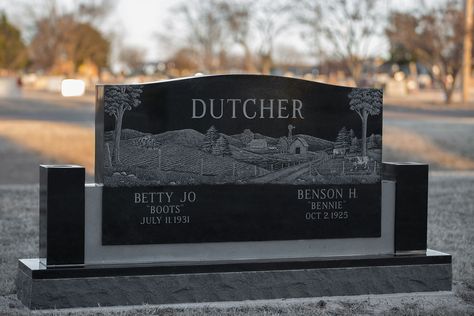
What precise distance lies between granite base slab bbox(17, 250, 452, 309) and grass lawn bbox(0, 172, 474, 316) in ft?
0.25

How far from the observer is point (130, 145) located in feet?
22.0

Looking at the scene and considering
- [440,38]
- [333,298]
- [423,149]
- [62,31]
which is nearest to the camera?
[333,298]

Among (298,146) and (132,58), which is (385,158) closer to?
(298,146)

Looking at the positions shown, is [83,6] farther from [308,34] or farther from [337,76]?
[308,34]

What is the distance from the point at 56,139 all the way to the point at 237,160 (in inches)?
669

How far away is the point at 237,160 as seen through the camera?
6.98 m

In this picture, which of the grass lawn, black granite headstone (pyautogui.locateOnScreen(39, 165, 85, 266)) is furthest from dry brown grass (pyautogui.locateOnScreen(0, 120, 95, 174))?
black granite headstone (pyautogui.locateOnScreen(39, 165, 85, 266))

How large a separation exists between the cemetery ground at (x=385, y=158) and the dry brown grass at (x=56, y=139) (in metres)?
0.02

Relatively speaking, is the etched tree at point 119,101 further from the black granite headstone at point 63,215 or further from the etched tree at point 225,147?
the etched tree at point 225,147

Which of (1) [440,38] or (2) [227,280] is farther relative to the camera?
(1) [440,38]

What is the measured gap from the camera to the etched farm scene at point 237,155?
672 cm

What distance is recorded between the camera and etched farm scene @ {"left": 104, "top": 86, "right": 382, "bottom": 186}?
6719mm

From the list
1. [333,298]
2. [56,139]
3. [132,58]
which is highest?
[132,58]

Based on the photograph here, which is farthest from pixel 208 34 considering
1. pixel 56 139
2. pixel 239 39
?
pixel 56 139
